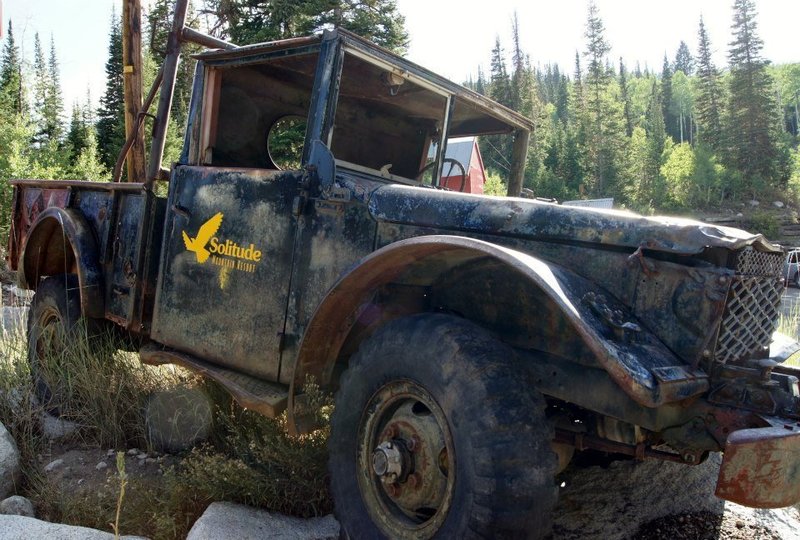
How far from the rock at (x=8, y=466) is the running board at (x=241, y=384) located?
0.96 m

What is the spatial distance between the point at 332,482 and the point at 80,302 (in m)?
2.86

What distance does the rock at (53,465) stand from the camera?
382cm

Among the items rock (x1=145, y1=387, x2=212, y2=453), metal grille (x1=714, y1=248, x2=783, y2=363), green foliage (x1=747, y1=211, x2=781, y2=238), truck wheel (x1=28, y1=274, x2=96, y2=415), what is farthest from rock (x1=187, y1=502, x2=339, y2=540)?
green foliage (x1=747, y1=211, x2=781, y2=238)

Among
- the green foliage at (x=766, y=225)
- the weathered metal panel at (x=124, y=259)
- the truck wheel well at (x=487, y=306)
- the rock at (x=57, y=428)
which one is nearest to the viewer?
the truck wheel well at (x=487, y=306)

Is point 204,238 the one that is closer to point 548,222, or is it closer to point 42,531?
point 42,531

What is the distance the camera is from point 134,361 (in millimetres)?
4855

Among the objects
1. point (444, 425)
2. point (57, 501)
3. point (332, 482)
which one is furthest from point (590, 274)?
point (57, 501)

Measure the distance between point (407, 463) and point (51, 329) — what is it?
3.62 m

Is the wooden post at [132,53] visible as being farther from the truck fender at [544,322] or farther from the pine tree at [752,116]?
the pine tree at [752,116]

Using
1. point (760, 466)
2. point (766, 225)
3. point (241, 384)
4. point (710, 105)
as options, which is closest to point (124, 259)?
point (241, 384)

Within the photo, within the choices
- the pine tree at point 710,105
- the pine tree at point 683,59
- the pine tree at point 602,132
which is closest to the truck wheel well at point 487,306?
the pine tree at point 602,132

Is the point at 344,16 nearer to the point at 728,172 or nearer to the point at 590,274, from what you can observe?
the point at 590,274

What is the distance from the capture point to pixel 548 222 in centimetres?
246

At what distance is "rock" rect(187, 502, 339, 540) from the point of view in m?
2.69
